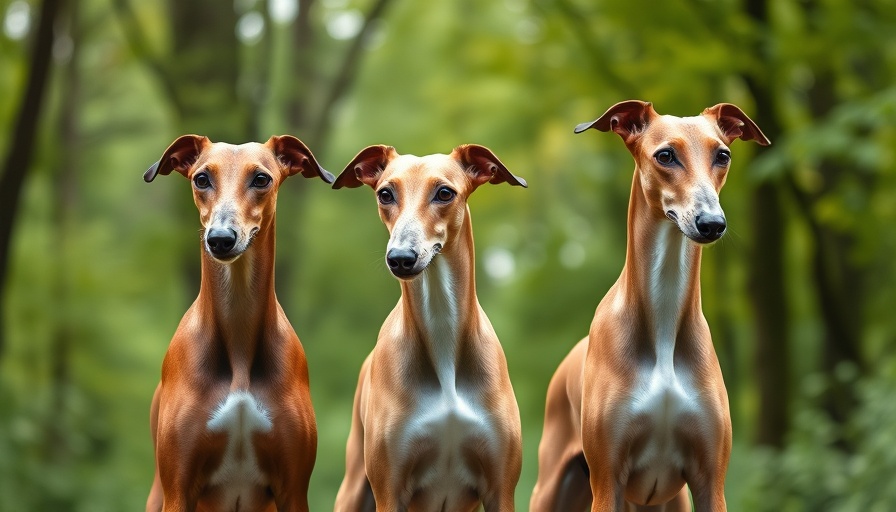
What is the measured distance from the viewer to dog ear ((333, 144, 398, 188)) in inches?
278

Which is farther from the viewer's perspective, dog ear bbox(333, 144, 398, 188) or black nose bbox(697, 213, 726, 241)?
dog ear bbox(333, 144, 398, 188)

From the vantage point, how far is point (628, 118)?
22.6ft

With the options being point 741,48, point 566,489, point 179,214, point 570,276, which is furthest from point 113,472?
point 566,489

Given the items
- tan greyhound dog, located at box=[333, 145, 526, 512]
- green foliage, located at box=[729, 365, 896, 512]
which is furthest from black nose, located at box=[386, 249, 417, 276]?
green foliage, located at box=[729, 365, 896, 512]

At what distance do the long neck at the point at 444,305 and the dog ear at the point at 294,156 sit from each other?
0.80 meters

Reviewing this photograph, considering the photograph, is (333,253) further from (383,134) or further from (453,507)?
(453,507)

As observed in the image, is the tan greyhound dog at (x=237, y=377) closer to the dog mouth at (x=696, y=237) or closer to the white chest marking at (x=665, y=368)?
the white chest marking at (x=665, y=368)

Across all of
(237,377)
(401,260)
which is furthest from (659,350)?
(237,377)

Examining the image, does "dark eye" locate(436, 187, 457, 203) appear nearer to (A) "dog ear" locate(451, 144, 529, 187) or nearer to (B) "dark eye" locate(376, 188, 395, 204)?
(B) "dark eye" locate(376, 188, 395, 204)

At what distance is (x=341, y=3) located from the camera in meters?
19.5

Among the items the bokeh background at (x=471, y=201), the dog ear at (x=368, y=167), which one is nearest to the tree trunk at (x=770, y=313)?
the bokeh background at (x=471, y=201)

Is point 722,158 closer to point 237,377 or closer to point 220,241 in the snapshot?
point 220,241

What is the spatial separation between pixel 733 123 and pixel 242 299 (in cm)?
276

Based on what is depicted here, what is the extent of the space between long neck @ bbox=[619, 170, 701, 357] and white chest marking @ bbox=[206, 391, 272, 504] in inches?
78.5
